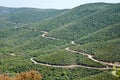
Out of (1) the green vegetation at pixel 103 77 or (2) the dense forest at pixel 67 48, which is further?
(2) the dense forest at pixel 67 48

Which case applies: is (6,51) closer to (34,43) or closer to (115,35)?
(34,43)

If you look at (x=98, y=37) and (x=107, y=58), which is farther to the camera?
(x=98, y=37)

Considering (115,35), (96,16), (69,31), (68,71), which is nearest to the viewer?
(68,71)

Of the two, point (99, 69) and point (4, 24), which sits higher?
point (99, 69)

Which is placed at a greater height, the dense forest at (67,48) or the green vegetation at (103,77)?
the green vegetation at (103,77)

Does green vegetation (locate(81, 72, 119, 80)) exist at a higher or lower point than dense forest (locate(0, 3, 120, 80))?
higher

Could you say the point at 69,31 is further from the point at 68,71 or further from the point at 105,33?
the point at 68,71

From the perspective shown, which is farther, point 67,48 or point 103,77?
point 67,48

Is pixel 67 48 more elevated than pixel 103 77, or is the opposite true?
pixel 103 77

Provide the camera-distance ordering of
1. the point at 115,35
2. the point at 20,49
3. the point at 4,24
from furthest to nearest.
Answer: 1. the point at 4,24
2. the point at 20,49
3. the point at 115,35

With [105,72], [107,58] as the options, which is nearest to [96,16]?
[107,58]

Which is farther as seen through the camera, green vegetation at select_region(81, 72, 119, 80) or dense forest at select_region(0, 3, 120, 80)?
dense forest at select_region(0, 3, 120, 80)
